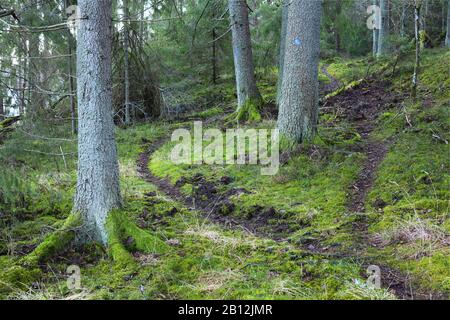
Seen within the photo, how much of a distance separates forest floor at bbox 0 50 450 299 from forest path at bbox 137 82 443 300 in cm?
2

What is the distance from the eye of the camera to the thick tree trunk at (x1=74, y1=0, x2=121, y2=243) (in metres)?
5.18

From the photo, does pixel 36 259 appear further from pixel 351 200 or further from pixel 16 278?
pixel 351 200

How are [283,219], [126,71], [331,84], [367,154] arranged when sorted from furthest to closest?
[331,84], [126,71], [367,154], [283,219]

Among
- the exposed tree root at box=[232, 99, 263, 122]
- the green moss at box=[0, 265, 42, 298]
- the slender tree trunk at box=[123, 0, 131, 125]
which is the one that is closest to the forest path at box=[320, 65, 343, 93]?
the exposed tree root at box=[232, 99, 263, 122]

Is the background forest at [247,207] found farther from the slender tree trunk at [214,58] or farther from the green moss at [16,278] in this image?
the slender tree trunk at [214,58]

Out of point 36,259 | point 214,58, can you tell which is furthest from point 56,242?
point 214,58

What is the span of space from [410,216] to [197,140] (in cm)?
788

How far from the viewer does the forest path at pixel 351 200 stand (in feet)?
14.5

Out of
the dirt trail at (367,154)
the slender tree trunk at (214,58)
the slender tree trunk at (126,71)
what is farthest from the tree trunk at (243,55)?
the slender tree trunk at (214,58)

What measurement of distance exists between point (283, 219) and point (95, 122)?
307 centimetres

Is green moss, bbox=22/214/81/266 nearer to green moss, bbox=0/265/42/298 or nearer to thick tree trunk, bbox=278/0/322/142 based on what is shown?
green moss, bbox=0/265/42/298

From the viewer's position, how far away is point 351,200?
658 centimetres

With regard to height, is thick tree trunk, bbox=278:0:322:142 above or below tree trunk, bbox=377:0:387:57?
below

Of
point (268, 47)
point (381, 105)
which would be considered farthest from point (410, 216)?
point (268, 47)
